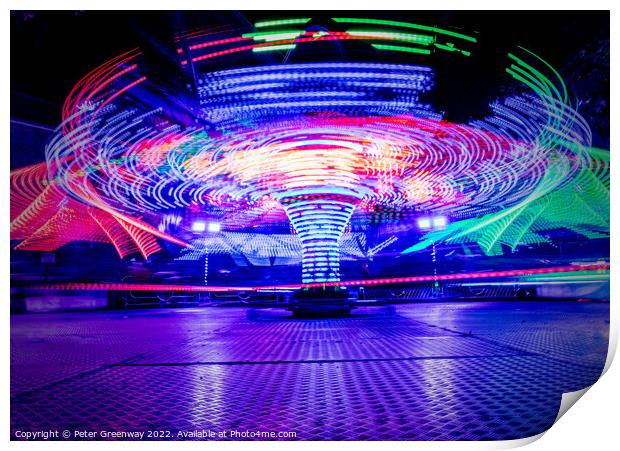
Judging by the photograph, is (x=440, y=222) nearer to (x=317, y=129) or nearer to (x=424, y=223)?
(x=424, y=223)

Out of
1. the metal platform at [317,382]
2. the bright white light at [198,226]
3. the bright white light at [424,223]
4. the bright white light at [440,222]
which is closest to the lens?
the metal platform at [317,382]

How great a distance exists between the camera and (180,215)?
104 feet

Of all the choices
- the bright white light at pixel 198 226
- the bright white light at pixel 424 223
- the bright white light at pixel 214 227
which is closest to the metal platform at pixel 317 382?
the bright white light at pixel 424 223

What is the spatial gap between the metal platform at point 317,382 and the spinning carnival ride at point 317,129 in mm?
2369

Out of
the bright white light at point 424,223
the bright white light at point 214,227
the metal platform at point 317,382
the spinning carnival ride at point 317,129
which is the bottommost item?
the metal platform at point 317,382

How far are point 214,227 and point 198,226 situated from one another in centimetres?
139

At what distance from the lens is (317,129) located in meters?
9.59

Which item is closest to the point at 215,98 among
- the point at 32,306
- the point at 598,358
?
the point at 598,358

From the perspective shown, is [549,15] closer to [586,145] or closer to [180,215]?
[586,145]

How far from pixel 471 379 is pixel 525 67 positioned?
14.4ft

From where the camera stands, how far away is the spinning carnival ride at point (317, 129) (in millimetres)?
6145

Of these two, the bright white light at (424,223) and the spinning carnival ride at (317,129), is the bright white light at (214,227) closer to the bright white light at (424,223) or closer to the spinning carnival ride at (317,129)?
the bright white light at (424,223)

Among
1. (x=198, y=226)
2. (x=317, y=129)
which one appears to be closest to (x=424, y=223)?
(x=198, y=226)

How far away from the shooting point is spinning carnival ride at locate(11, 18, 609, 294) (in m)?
6.14
